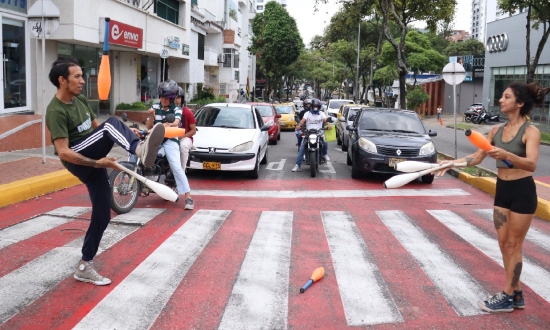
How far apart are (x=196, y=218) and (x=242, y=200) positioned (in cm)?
176

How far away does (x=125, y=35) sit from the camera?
806 inches

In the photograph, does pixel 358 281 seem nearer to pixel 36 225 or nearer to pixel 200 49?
pixel 36 225

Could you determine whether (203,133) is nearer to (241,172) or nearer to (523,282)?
(241,172)

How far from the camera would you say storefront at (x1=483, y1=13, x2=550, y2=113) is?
37562 mm

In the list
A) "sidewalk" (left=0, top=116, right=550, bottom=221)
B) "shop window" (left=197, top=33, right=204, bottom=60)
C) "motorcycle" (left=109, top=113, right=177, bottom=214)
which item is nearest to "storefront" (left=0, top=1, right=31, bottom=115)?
"sidewalk" (left=0, top=116, right=550, bottom=221)

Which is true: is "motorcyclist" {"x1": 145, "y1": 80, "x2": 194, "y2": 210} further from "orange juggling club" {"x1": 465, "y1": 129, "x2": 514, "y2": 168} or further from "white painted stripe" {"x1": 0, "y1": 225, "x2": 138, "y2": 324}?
"orange juggling club" {"x1": 465, "y1": 129, "x2": 514, "y2": 168}

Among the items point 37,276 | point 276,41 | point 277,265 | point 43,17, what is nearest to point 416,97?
point 276,41

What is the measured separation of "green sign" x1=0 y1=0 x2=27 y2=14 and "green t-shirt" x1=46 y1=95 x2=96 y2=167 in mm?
11683

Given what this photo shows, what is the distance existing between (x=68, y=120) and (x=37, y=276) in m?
1.52

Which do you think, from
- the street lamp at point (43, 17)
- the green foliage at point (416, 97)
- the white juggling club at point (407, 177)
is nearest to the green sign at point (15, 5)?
the street lamp at point (43, 17)

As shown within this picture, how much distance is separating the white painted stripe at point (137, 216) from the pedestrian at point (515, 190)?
448 cm

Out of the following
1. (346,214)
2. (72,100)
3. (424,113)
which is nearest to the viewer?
(72,100)

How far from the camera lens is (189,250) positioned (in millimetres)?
6199

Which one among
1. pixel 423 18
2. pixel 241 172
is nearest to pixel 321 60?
pixel 423 18
